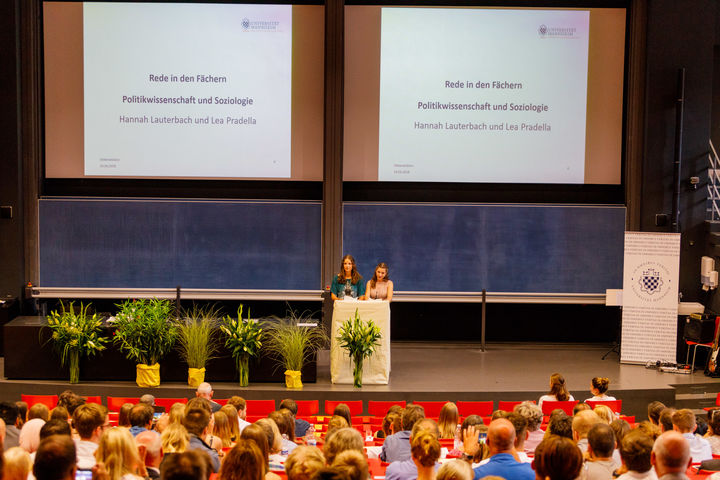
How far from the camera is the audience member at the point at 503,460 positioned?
3.73m

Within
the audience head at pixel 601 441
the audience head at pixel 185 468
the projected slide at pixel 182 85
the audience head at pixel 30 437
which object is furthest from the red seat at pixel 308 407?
the audience head at pixel 185 468

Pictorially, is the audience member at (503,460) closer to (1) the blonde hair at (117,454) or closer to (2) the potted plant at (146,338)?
(1) the blonde hair at (117,454)

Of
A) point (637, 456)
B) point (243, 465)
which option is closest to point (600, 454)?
point (637, 456)

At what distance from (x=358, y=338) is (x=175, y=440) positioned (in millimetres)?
4211

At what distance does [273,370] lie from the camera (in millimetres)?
8758

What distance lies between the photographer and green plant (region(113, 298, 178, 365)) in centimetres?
848

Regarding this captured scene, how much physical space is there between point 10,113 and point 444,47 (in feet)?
19.2

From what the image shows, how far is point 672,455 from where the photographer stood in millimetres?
3473

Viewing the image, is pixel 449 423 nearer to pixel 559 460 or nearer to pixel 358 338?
pixel 559 460

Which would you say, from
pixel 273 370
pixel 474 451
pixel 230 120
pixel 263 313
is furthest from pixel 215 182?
pixel 474 451

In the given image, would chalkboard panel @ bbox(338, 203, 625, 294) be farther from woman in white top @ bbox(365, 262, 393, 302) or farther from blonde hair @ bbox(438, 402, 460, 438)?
blonde hair @ bbox(438, 402, 460, 438)

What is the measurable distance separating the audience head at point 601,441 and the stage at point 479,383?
4673 millimetres

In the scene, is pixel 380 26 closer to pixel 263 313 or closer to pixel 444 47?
pixel 444 47

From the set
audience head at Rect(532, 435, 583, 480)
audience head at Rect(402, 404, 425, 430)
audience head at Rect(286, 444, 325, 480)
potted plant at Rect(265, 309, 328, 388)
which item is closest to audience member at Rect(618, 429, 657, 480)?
audience head at Rect(532, 435, 583, 480)
